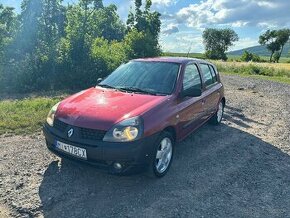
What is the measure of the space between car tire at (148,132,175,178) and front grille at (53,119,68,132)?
1.35 m

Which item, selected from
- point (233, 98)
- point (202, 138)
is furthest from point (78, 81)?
point (202, 138)

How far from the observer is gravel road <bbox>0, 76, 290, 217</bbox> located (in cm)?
421

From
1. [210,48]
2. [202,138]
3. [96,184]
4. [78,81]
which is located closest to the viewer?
[96,184]

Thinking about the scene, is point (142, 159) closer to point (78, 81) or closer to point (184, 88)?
point (184, 88)

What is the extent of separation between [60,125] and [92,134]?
2.05 feet

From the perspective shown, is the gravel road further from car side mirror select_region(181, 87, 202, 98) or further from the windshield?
the windshield

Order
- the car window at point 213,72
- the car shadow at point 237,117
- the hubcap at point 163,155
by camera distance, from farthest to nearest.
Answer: the car shadow at point 237,117 < the car window at point 213,72 < the hubcap at point 163,155

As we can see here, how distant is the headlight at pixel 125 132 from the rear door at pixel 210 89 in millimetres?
2437

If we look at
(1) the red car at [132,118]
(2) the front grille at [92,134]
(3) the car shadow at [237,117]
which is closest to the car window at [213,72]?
(1) the red car at [132,118]

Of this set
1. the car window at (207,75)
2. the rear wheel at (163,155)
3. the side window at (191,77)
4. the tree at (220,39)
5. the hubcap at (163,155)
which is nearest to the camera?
the rear wheel at (163,155)

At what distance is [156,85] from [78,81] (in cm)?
912

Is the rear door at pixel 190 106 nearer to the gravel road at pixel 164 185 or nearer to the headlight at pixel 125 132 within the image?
the gravel road at pixel 164 185

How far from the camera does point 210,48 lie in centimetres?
9669

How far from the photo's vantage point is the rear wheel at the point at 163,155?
15.6 feet
